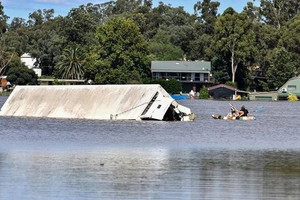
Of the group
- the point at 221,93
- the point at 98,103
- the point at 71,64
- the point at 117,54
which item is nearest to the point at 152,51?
the point at 71,64

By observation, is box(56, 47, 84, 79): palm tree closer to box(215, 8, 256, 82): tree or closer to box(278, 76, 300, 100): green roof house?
box(215, 8, 256, 82): tree

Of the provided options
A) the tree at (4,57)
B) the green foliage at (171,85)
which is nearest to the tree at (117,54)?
the green foliage at (171,85)

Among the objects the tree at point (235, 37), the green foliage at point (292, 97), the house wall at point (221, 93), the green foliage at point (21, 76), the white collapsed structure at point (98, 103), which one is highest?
the tree at point (235, 37)

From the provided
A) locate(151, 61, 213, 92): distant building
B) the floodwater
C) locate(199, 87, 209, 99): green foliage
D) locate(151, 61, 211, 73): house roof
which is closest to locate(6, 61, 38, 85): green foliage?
locate(151, 61, 213, 92): distant building

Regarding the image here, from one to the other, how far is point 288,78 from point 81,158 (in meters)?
126

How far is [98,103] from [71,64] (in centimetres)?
9617

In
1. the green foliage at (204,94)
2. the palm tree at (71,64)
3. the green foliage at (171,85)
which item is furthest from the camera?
the palm tree at (71,64)

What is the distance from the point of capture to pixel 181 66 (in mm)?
170250

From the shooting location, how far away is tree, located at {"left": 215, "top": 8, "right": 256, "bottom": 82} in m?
157

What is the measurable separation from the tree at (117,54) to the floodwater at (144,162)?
84.6 metres

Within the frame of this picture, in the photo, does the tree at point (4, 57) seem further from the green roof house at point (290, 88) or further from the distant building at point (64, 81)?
the green roof house at point (290, 88)

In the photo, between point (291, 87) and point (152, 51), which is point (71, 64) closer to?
point (152, 51)

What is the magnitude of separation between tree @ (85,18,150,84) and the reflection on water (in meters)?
105

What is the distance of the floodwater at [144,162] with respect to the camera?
2636 cm
